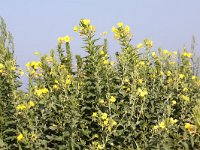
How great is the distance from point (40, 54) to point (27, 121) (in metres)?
1.42

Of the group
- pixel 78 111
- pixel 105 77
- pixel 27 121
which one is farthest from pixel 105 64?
pixel 27 121

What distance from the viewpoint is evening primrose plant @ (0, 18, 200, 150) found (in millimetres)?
4953

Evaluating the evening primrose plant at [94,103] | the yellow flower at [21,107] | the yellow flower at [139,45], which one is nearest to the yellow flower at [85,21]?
the evening primrose plant at [94,103]

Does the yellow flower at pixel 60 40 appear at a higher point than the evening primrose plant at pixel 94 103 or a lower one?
higher

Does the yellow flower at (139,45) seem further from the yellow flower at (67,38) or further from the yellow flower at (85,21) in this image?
the yellow flower at (67,38)

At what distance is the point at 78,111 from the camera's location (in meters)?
5.16

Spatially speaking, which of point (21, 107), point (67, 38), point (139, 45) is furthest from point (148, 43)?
point (21, 107)

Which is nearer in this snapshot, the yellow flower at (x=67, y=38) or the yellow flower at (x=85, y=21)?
the yellow flower at (x=85, y=21)

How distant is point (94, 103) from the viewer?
210 inches

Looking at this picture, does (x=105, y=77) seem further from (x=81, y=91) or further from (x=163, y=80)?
(x=163, y=80)

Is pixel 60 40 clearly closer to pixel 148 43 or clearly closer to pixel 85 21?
pixel 85 21

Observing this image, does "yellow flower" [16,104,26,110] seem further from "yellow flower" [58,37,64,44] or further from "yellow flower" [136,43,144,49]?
"yellow flower" [136,43,144,49]

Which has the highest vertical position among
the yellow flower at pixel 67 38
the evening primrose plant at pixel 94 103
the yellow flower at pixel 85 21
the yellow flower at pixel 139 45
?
the yellow flower at pixel 85 21

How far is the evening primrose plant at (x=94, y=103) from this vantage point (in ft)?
16.3
